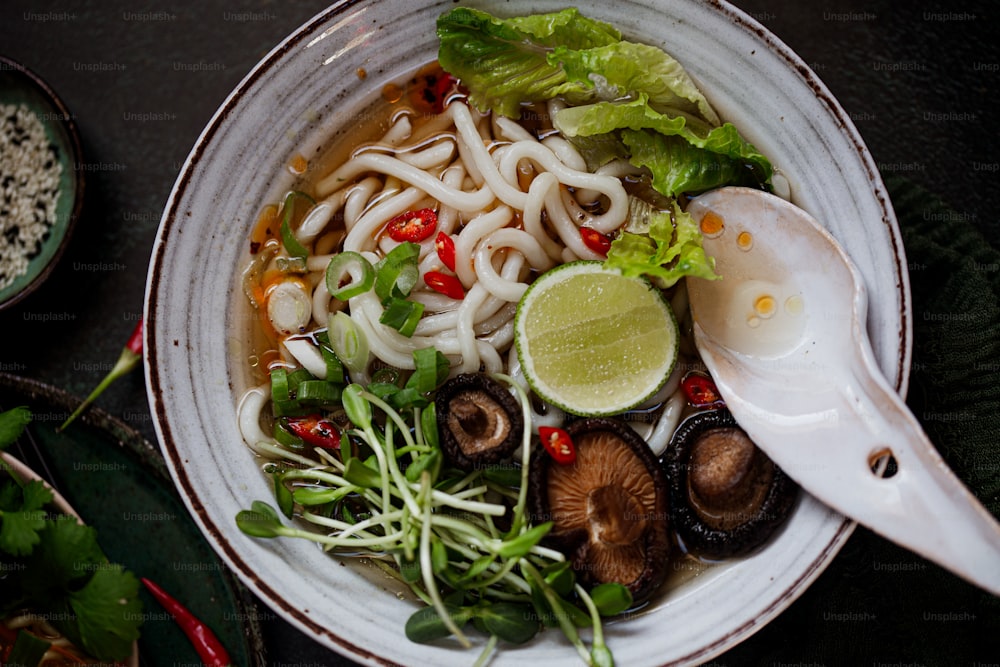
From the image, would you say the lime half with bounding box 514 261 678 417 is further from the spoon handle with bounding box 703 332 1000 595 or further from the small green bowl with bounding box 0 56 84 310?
the small green bowl with bounding box 0 56 84 310

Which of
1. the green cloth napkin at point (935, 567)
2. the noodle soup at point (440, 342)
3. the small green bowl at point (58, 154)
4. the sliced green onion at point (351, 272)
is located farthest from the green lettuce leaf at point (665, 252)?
the small green bowl at point (58, 154)

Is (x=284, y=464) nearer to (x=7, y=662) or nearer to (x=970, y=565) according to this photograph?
(x=7, y=662)

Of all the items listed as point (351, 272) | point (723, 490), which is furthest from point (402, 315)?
point (723, 490)

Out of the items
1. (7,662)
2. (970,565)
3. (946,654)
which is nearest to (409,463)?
(7,662)

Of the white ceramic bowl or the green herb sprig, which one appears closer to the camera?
the white ceramic bowl

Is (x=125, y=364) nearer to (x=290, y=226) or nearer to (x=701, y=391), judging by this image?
(x=290, y=226)

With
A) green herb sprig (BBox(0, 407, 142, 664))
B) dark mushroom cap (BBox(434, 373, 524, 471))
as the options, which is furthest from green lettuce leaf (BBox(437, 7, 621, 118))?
green herb sprig (BBox(0, 407, 142, 664))
